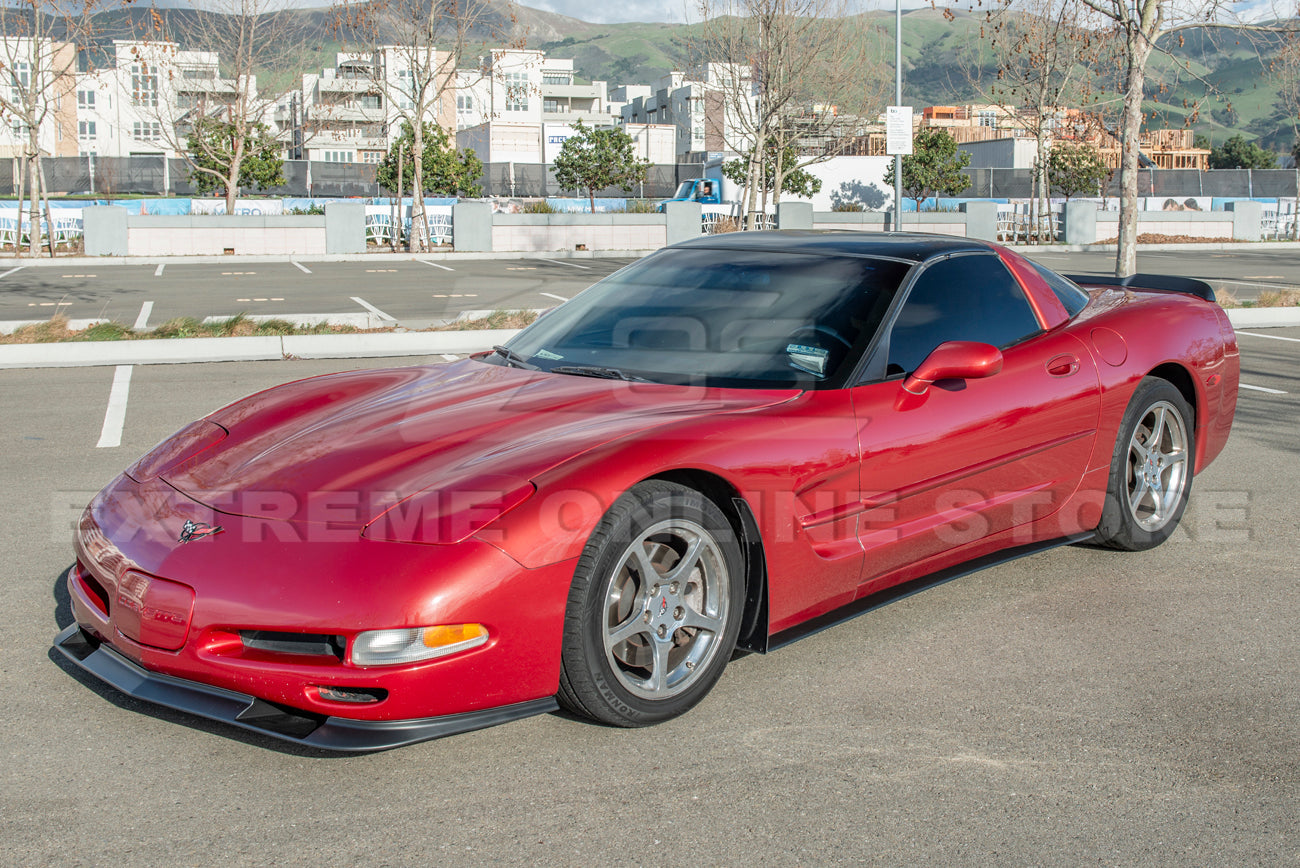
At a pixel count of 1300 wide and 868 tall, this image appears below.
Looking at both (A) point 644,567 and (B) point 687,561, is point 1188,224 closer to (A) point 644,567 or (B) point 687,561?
(B) point 687,561

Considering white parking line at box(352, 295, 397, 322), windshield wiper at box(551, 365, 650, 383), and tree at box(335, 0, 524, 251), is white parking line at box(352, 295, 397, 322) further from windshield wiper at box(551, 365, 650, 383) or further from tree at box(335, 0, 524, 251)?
tree at box(335, 0, 524, 251)

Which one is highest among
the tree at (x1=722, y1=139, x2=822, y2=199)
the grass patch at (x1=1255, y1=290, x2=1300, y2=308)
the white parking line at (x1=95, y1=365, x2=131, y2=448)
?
the tree at (x1=722, y1=139, x2=822, y2=199)

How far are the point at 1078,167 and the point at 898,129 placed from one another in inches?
1181

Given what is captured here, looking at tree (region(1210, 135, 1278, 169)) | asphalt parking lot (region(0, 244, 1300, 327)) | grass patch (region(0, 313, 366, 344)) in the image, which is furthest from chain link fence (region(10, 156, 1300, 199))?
tree (region(1210, 135, 1278, 169))

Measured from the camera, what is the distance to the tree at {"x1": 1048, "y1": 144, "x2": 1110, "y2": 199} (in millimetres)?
45688

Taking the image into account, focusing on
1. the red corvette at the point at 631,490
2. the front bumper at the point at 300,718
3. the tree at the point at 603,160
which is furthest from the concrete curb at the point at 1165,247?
the front bumper at the point at 300,718

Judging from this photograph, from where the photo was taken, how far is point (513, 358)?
441cm

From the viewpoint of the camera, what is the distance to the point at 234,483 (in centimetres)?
333

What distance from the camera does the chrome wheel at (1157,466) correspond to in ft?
16.1

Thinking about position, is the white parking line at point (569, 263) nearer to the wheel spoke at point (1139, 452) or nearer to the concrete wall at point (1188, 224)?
the concrete wall at point (1188, 224)

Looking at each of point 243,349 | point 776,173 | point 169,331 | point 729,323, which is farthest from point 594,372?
point 776,173

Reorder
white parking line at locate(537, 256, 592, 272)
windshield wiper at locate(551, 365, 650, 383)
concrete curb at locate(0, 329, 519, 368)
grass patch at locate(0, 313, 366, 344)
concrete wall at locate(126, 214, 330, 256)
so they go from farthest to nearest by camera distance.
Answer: concrete wall at locate(126, 214, 330, 256) → white parking line at locate(537, 256, 592, 272) → grass patch at locate(0, 313, 366, 344) → concrete curb at locate(0, 329, 519, 368) → windshield wiper at locate(551, 365, 650, 383)

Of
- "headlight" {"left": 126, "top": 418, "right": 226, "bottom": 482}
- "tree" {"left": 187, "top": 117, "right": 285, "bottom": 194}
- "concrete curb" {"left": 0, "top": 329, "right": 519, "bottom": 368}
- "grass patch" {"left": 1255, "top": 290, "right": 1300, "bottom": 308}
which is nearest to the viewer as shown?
"headlight" {"left": 126, "top": 418, "right": 226, "bottom": 482}

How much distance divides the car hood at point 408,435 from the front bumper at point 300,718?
1.54 feet
